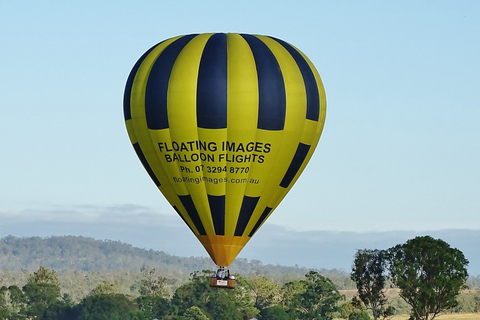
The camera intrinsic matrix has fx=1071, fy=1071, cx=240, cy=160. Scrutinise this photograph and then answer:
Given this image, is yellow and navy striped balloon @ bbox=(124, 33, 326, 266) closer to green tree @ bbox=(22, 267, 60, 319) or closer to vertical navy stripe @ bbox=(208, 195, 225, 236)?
vertical navy stripe @ bbox=(208, 195, 225, 236)

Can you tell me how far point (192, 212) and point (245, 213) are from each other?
2.74m

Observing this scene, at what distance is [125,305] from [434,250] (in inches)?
3135

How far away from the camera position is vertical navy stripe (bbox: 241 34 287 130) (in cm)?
5294

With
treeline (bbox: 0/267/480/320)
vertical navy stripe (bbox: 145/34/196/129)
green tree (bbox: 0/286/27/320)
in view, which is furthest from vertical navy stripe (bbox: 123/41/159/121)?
green tree (bbox: 0/286/27/320)

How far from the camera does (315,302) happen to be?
15512 centimetres

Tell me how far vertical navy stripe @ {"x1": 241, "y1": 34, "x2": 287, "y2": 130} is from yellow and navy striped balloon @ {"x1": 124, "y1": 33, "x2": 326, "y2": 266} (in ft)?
0.16

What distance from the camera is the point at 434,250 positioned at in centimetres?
8775

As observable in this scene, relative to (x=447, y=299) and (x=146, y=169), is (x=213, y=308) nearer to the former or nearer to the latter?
(x=447, y=299)

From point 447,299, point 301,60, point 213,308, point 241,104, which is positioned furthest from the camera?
point 213,308

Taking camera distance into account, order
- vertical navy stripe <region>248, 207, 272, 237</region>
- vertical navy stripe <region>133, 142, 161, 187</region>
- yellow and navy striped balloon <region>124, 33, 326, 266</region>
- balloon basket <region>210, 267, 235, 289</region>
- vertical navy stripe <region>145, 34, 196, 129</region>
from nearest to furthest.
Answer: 1. balloon basket <region>210, 267, 235, 289</region>
2. yellow and navy striped balloon <region>124, 33, 326, 266</region>
3. vertical navy stripe <region>145, 34, 196, 129</region>
4. vertical navy stripe <region>248, 207, 272, 237</region>
5. vertical navy stripe <region>133, 142, 161, 187</region>

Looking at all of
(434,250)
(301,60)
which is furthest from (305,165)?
(434,250)

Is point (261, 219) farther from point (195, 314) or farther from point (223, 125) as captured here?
point (195, 314)

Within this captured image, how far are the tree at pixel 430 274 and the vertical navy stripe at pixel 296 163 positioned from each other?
112 ft

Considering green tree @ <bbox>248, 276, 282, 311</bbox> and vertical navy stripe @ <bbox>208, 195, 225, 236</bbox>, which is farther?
green tree @ <bbox>248, 276, 282, 311</bbox>
